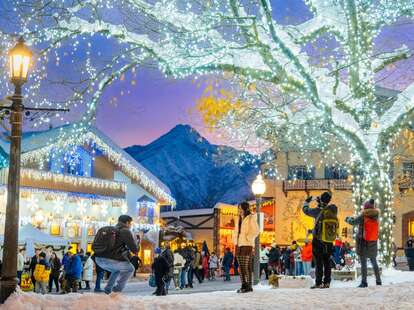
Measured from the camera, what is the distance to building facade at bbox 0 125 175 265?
3503 cm

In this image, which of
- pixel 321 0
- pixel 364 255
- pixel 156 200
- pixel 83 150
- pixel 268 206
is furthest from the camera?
pixel 268 206

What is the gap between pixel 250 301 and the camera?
11695 millimetres

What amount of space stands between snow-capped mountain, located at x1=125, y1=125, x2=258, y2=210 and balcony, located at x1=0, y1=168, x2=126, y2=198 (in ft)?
209

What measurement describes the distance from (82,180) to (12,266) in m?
27.3

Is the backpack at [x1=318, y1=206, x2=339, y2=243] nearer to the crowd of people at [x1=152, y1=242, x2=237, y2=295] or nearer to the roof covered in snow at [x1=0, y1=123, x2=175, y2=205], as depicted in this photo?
the crowd of people at [x1=152, y1=242, x2=237, y2=295]

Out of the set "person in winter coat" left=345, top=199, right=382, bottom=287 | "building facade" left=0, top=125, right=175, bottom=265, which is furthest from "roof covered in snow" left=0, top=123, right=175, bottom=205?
"person in winter coat" left=345, top=199, right=382, bottom=287

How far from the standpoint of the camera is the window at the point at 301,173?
5544 centimetres

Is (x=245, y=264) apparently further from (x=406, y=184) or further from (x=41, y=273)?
(x=406, y=184)

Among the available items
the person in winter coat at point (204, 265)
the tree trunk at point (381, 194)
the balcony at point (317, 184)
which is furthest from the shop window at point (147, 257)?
the tree trunk at point (381, 194)

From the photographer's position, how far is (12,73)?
11.8m

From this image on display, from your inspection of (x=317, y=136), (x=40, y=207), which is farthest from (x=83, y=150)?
(x=317, y=136)

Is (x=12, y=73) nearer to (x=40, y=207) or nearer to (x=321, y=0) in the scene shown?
(x=321, y=0)

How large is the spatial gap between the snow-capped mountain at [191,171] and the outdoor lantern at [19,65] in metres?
91.8

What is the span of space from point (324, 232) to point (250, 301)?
9.76 feet
